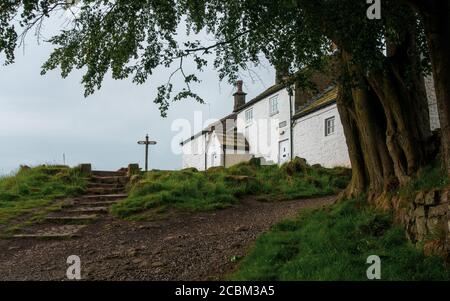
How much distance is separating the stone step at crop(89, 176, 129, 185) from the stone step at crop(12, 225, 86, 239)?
24.3 ft

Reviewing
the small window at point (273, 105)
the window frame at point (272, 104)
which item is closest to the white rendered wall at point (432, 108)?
the window frame at point (272, 104)

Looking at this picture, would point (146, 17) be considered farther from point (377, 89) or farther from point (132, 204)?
point (132, 204)

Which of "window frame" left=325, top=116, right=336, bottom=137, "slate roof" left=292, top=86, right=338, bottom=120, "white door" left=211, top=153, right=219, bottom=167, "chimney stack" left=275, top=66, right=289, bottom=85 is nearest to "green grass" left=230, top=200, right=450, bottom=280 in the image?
"chimney stack" left=275, top=66, right=289, bottom=85

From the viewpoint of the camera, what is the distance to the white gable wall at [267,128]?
106ft

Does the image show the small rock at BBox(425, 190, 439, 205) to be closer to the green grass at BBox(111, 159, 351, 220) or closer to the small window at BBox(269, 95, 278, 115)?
the green grass at BBox(111, 159, 351, 220)

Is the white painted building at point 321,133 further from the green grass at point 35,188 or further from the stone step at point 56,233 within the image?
the stone step at point 56,233

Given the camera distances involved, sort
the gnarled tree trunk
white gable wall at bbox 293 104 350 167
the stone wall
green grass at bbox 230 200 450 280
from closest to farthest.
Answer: green grass at bbox 230 200 450 280, the stone wall, the gnarled tree trunk, white gable wall at bbox 293 104 350 167

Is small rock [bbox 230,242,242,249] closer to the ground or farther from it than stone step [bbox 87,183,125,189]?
closer to the ground

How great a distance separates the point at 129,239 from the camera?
11.6 m

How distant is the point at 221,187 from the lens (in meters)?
17.1

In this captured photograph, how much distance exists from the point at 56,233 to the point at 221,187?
6415mm

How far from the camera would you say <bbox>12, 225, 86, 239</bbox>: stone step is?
12.4 metres

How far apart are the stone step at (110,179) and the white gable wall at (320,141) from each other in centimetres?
1195

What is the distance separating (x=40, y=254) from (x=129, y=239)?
83.7 inches
